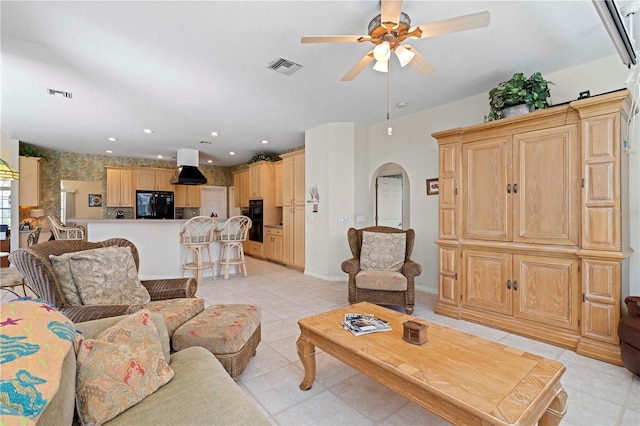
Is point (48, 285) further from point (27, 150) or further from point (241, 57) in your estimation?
point (27, 150)

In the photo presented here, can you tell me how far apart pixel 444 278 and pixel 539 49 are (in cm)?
246

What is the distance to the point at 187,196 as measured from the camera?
8656 mm

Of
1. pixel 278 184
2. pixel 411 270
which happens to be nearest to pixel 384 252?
pixel 411 270

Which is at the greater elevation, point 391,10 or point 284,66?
point 284,66

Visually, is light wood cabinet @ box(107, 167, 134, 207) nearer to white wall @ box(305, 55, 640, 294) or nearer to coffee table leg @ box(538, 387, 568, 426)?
white wall @ box(305, 55, 640, 294)

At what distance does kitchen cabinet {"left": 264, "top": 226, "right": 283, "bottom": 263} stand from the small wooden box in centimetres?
508

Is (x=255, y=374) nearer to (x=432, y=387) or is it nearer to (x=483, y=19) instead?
(x=432, y=387)

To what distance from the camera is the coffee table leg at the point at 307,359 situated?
79.0 inches

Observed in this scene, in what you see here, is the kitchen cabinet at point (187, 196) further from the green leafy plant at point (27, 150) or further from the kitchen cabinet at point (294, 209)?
the kitchen cabinet at point (294, 209)

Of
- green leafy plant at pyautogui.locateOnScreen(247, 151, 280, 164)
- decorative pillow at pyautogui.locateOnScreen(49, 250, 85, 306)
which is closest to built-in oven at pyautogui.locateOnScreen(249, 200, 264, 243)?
green leafy plant at pyautogui.locateOnScreen(247, 151, 280, 164)

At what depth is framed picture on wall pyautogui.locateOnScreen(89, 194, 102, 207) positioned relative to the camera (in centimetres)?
748

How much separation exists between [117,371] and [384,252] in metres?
3.11

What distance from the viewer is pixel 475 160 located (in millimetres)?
3326

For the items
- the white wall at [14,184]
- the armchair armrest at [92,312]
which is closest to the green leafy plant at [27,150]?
the white wall at [14,184]
